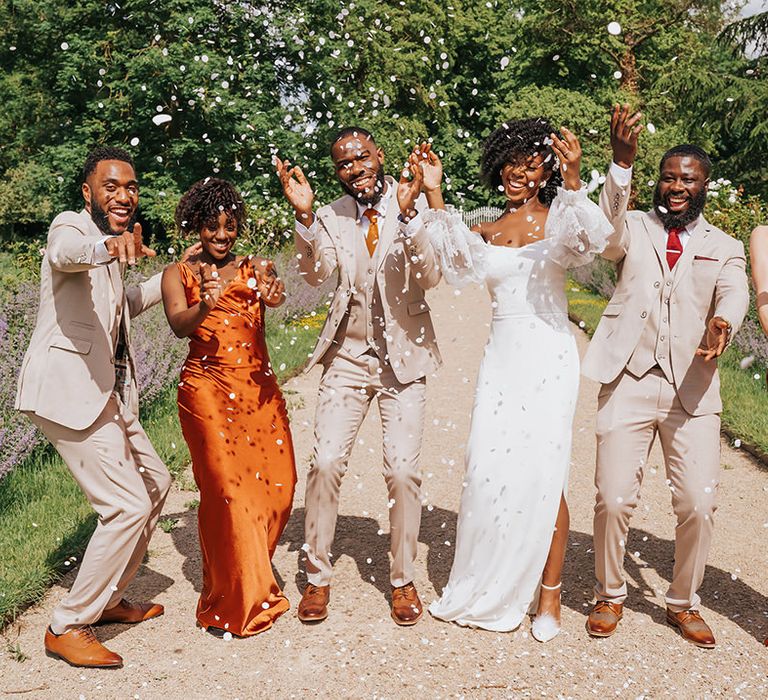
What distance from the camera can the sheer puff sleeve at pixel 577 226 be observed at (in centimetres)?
418

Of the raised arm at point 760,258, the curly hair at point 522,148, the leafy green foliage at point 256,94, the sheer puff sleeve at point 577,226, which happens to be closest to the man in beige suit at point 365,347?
the curly hair at point 522,148

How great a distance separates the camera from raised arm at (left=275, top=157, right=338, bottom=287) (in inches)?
187

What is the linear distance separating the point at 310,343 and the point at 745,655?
937 centimetres

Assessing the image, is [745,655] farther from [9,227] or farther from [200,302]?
[9,227]

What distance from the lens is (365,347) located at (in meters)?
4.94

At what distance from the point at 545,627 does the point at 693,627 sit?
78 centimetres

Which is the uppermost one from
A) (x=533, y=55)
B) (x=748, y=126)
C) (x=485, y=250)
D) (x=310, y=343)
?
(x=533, y=55)

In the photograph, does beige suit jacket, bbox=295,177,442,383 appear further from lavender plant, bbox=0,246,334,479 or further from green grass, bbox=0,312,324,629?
green grass, bbox=0,312,324,629

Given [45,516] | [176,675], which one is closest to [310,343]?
[45,516]

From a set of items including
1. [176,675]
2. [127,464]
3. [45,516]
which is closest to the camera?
[176,675]

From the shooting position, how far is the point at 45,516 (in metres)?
6.05

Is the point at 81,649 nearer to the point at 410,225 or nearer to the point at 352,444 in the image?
the point at 352,444

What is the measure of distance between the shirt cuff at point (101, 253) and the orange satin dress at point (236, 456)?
0.86m

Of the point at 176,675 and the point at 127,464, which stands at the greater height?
the point at 127,464
